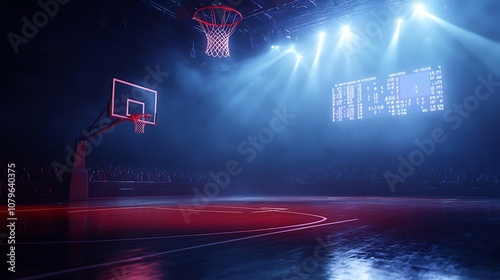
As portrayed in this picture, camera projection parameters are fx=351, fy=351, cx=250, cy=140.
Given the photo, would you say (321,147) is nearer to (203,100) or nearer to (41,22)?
(203,100)

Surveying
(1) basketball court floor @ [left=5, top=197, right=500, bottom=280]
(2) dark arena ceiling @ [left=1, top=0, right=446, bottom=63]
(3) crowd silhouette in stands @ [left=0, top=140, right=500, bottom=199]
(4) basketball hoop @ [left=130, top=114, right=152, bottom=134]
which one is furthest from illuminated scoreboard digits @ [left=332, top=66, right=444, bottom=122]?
(1) basketball court floor @ [left=5, top=197, right=500, bottom=280]

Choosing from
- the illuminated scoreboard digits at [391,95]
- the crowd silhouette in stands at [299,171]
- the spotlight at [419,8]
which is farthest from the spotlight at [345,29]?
the crowd silhouette in stands at [299,171]

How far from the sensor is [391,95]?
15773 mm

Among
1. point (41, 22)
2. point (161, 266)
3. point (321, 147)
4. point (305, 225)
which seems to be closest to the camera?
point (161, 266)

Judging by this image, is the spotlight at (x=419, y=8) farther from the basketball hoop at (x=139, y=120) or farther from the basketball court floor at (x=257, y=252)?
the basketball court floor at (x=257, y=252)

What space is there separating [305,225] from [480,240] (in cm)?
207

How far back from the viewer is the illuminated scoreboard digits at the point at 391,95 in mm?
14695

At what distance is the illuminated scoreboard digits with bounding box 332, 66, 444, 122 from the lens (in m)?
14.7

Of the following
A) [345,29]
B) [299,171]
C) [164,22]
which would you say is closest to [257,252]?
[164,22]

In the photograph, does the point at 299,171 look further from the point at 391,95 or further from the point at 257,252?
the point at 257,252

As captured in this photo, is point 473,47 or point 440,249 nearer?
point 440,249

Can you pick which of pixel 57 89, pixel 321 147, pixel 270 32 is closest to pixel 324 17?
pixel 270 32

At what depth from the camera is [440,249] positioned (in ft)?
10.4

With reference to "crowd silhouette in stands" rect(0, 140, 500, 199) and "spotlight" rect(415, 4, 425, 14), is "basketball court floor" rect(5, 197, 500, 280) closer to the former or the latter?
"crowd silhouette in stands" rect(0, 140, 500, 199)
